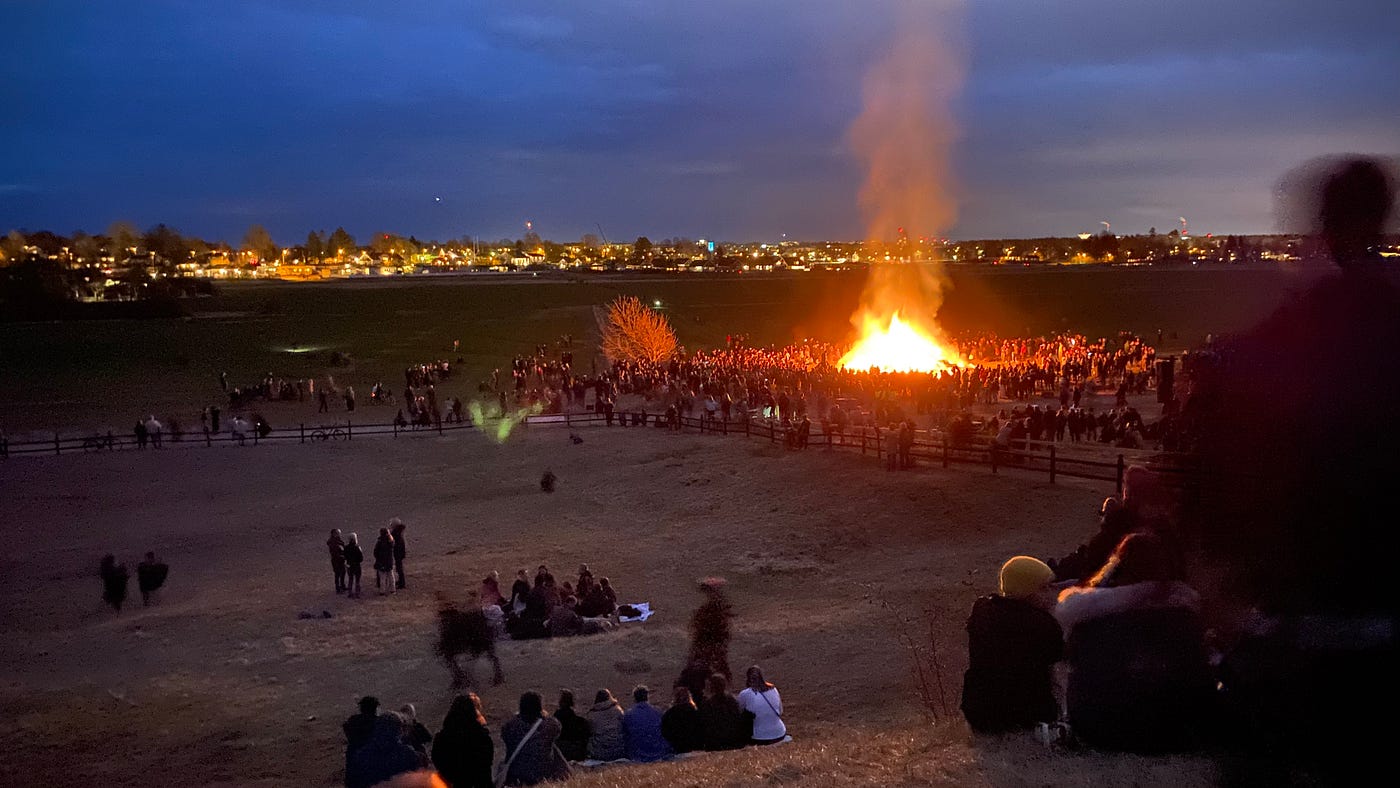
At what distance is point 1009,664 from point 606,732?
12.5 ft

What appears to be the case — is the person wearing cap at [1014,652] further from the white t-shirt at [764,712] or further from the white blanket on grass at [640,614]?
the white blanket on grass at [640,614]

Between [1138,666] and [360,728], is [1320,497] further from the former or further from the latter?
[360,728]

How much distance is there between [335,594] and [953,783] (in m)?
12.5

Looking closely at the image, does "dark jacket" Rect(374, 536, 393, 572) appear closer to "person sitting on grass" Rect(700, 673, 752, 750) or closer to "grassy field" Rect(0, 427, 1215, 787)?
"grassy field" Rect(0, 427, 1215, 787)

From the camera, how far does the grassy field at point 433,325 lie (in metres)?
45.0

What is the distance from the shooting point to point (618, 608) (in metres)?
13.0

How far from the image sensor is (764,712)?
309 inches

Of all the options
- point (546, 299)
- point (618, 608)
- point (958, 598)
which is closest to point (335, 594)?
point (618, 608)

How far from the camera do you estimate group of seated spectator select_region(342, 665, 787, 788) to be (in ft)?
19.7

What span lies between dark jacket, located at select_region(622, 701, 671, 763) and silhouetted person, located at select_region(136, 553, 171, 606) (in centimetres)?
1139

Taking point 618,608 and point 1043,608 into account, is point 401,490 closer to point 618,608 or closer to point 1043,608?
point 618,608

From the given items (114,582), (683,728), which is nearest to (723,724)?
(683,728)

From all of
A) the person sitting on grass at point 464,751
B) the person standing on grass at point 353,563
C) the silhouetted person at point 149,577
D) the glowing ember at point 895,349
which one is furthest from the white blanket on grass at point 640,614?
the glowing ember at point 895,349

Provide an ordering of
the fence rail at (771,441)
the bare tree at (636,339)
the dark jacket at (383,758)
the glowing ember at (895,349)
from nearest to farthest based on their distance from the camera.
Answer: the dark jacket at (383,758), the fence rail at (771,441), the glowing ember at (895,349), the bare tree at (636,339)
